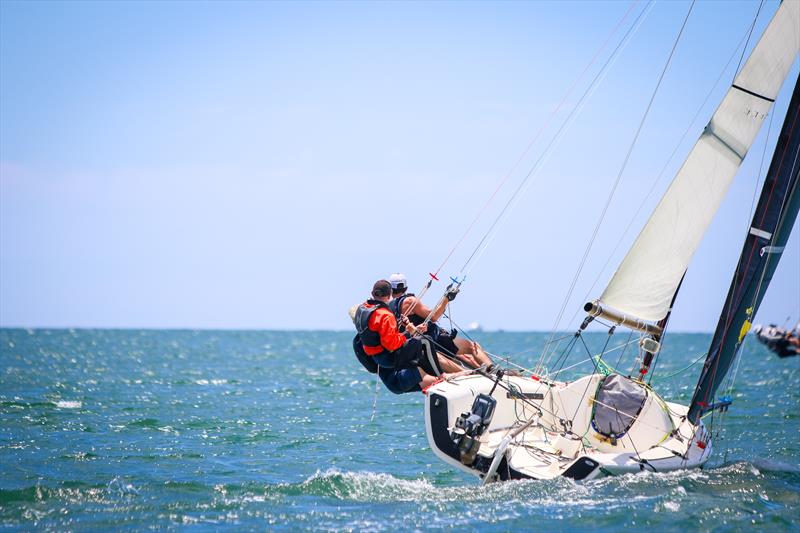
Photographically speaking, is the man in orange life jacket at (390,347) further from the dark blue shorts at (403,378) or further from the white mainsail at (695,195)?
the white mainsail at (695,195)

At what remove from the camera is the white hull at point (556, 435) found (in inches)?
322

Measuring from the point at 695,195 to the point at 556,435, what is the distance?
265 cm

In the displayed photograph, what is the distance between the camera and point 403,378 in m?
8.73

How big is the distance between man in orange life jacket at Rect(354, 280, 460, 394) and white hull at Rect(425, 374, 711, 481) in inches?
10.5

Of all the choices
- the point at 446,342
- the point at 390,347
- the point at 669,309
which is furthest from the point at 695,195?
the point at 390,347

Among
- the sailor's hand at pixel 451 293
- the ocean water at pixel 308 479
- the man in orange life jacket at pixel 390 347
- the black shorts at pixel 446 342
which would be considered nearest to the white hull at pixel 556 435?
the ocean water at pixel 308 479

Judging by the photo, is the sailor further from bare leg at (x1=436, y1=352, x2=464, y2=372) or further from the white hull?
the white hull

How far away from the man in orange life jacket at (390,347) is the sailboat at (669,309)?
0.28 meters

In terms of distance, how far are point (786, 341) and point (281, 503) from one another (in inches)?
177

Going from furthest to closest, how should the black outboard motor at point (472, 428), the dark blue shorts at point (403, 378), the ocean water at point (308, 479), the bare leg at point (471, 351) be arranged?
the bare leg at point (471, 351), the dark blue shorts at point (403, 378), the black outboard motor at point (472, 428), the ocean water at point (308, 479)

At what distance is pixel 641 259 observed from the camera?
29.5 ft

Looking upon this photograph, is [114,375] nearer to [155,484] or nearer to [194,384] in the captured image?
[194,384]

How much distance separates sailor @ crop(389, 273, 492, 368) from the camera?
8.84 m

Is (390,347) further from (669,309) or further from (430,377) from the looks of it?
(669,309)
